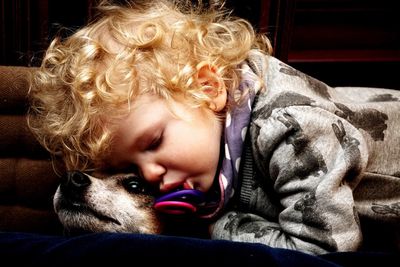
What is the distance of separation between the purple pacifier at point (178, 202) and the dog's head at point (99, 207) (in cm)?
3

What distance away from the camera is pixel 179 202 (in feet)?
2.52

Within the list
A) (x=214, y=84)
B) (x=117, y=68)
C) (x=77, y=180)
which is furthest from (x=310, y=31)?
(x=77, y=180)

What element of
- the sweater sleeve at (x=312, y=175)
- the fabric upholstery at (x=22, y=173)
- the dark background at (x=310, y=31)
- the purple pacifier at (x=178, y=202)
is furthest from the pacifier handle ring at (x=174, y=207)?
the dark background at (x=310, y=31)

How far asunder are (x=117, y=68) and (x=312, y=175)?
14.0 inches

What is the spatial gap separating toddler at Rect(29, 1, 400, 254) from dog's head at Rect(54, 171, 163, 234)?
0.16 ft

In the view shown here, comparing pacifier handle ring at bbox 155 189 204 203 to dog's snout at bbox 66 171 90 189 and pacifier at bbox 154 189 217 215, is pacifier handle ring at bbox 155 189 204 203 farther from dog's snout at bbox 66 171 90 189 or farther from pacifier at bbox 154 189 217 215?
dog's snout at bbox 66 171 90 189

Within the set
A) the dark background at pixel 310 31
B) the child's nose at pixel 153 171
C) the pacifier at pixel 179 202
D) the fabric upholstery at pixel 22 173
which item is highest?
the dark background at pixel 310 31

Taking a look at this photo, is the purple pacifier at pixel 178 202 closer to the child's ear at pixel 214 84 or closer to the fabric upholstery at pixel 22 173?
the child's ear at pixel 214 84

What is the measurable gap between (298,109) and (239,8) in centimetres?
45

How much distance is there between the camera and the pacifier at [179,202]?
0.77 meters

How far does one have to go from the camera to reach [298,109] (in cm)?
76

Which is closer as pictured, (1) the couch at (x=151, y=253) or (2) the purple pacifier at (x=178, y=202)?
(1) the couch at (x=151, y=253)

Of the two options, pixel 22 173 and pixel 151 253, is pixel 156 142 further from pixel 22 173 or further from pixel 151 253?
pixel 22 173

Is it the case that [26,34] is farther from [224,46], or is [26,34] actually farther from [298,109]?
[298,109]
